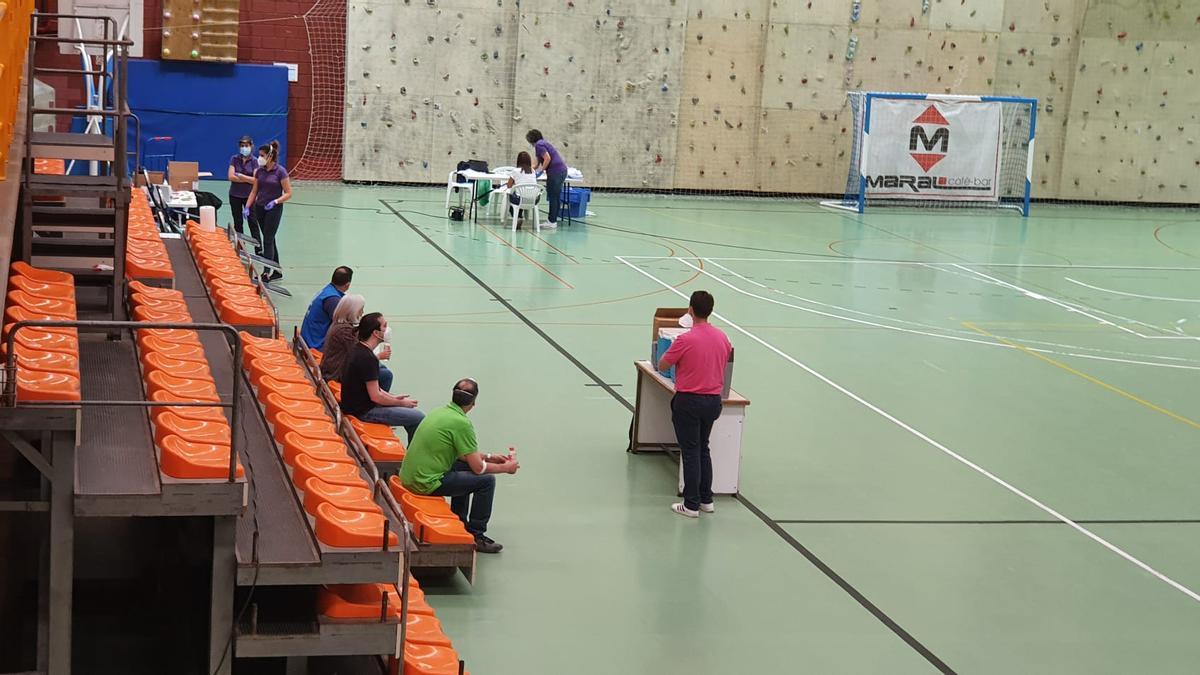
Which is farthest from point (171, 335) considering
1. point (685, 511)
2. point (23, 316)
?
point (685, 511)

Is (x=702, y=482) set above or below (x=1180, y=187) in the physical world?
below

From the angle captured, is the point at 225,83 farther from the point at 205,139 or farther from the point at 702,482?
the point at 702,482

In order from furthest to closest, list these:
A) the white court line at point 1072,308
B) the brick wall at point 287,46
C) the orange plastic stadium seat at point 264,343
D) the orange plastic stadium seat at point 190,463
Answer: the brick wall at point 287,46 < the white court line at point 1072,308 < the orange plastic stadium seat at point 264,343 < the orange plastic stadium seat at point 190,463

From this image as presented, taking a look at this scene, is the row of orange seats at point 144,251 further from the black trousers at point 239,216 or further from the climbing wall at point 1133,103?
the climbing wall at point 1133,103

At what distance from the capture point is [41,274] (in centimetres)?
901

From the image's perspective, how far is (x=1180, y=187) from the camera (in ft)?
119

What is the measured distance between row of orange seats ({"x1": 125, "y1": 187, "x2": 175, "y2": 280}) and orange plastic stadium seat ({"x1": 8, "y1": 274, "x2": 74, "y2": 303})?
190cm

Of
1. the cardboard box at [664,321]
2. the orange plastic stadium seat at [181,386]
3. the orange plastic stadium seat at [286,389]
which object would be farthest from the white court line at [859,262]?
the orange plastic stadium seat at [181,386]

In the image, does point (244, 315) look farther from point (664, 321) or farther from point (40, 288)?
point (664, 321)

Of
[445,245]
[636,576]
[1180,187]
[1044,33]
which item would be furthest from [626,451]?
[1180,187]

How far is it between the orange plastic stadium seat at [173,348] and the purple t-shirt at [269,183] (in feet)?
30.7

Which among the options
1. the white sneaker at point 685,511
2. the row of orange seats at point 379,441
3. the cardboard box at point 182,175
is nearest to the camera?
the row of orange seats at point 379,441

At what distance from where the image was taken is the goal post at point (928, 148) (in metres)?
31.5

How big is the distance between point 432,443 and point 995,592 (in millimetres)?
4043
